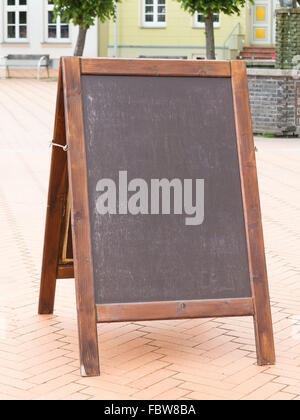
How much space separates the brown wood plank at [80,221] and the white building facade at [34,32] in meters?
31.5

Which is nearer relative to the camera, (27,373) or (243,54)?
(27,373)

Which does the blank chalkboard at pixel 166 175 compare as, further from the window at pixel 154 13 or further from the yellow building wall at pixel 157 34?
the window at pixel 154 13

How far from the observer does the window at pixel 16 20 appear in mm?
35812

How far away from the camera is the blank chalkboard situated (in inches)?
167

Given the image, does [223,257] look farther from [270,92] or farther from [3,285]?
[270,92]

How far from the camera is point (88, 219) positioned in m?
4.22

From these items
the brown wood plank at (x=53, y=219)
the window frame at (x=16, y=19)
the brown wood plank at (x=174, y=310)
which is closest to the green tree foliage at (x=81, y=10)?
the window frame at (x=16, y=19)

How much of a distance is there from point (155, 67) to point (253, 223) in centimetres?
87

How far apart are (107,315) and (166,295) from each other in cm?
30

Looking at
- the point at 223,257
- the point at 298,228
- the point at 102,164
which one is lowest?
the point at 298,228

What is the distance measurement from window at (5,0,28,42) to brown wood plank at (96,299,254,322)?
3264 centimetres

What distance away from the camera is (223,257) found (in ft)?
14.3

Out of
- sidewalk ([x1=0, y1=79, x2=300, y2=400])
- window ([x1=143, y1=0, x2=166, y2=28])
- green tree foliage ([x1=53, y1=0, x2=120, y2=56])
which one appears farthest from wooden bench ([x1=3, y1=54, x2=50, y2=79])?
sidewalk ([x1=0, y1=79, x2=300, y2=400])

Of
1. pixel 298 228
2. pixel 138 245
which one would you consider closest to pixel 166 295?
pixel 138 245
